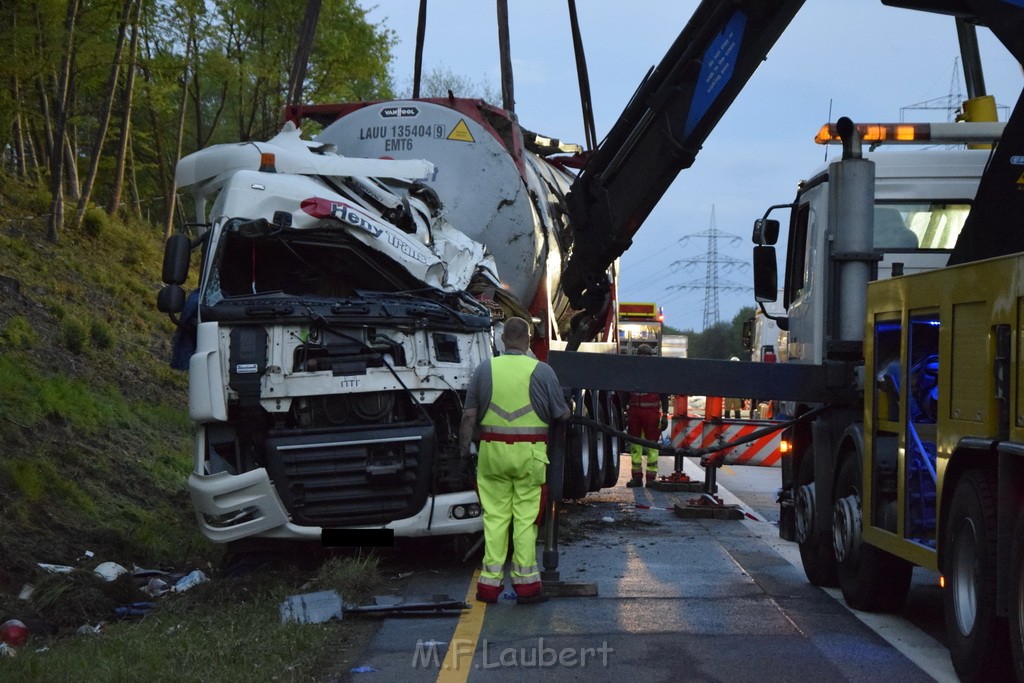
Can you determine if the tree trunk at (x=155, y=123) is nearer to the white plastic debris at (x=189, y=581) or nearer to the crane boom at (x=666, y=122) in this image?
the crane boom at (x=666, y=122)

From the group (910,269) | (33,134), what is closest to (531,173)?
(910,269)

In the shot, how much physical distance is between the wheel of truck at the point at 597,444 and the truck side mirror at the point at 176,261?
558cm

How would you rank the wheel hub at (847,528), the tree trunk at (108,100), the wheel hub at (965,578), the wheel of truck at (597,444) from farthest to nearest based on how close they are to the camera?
the tree trunk at (108,100) < the wheel of truck at (597,444) < the wheel hub at (847,528) < the wheel hub at (965,578)

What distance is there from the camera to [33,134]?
2950 centimetres

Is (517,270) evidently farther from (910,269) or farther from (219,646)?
(219,646)

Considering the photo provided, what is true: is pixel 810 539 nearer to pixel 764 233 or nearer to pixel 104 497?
pixel 764 233

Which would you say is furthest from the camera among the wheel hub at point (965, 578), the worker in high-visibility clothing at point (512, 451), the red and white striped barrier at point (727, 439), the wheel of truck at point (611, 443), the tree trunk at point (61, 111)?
the tree trunk at point (61, 111)

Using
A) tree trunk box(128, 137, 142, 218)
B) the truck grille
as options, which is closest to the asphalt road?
the truck grille

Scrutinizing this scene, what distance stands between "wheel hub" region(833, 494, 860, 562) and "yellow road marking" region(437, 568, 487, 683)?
2253 mm

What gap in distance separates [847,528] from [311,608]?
10.8ft

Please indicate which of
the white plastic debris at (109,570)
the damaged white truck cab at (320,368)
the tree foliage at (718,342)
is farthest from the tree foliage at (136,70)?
the tree foliage at (718,342)

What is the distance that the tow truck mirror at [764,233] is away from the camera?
9641mm

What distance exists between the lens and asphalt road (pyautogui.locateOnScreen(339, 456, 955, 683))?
6.43m

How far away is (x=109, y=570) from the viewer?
30.0ft
